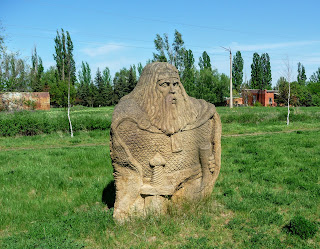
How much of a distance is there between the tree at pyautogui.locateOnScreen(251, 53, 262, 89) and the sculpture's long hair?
56.4m

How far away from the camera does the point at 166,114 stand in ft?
15.1

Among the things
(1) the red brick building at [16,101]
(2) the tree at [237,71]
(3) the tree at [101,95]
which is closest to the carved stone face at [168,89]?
(1) the red brick building at [16,101]

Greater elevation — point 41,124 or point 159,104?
point 159,104

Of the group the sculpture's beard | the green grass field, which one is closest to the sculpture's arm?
the green grass field

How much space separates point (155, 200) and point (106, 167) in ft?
13.1

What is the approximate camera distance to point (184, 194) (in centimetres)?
493

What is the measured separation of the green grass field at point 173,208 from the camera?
4250 mm

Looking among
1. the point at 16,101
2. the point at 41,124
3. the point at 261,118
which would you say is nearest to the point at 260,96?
the point at 261,118

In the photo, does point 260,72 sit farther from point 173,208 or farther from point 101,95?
point 173,208

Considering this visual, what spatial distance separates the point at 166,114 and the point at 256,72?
5761 centimetres

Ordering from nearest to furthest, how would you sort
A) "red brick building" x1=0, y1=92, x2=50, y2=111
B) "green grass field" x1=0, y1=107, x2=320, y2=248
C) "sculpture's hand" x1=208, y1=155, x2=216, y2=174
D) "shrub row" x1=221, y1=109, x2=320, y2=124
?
"green grass field" x1=0, y1=107, x2=320, y2=248
"sculpture's hand" x1=208, y1=155, x2=216, y2=174
"shrub row" x1=221, y1=109, x2=320, y2=124
"red brick building" x1=0, y1=92, x2=50, y2=111

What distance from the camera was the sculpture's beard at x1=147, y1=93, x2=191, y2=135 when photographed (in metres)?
4.56

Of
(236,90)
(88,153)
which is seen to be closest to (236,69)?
(236,90)

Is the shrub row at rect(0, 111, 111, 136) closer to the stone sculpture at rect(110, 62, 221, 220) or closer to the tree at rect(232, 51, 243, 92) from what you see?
the stone sculpture at rect(110, 62, 221, 220)
